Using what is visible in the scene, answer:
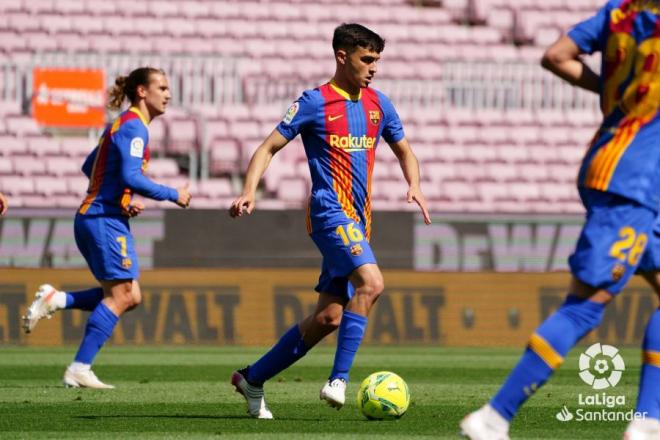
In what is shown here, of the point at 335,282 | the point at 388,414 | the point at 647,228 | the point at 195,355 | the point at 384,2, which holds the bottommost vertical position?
the point at 195,355

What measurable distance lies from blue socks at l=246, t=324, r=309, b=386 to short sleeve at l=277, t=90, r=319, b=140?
1.04m

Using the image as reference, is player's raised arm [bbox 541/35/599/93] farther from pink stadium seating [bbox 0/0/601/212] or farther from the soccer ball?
pink stadium seating [bbox 0/0/601/212]

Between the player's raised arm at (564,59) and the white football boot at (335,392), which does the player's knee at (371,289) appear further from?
the player's raised arm at (564,59)

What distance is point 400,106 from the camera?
73.2 ft

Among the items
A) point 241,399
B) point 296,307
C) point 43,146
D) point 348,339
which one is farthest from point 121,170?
point 43,146

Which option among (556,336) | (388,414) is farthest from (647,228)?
(388,414)

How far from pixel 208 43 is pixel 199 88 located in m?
1.06

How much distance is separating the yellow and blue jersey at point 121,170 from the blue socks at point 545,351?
4233 mm

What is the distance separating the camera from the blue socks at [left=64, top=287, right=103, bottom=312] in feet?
32.1

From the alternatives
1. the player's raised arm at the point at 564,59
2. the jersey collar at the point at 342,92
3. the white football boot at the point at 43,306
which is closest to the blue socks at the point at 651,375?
the player's raised arm at the point at 564,59

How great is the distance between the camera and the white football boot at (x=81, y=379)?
30.2ft

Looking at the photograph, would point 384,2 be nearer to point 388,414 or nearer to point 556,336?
point 388,414

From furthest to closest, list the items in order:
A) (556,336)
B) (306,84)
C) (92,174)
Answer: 1. (306,84)
2. (92,174)
3. (556,336)

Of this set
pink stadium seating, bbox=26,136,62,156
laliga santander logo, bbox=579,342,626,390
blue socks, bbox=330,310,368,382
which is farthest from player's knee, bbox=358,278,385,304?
pink stadium seating, bbox=26,136,62,156
